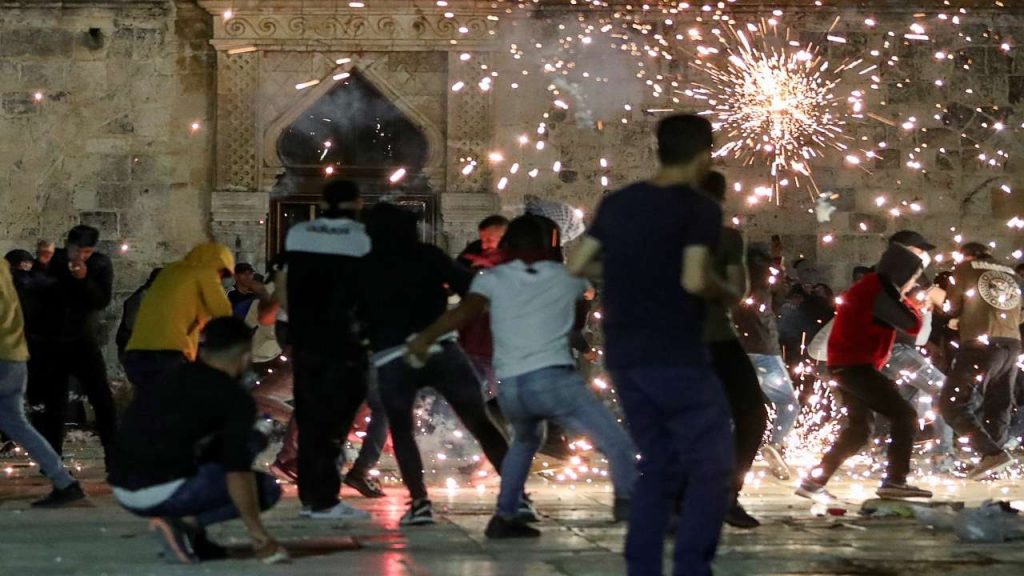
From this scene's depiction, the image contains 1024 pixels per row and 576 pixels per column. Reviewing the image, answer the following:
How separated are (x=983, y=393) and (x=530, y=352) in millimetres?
5937

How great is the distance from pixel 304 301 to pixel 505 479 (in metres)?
1.45

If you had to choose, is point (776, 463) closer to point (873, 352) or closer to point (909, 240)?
point (873, 352)

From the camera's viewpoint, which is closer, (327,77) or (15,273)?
(15,273)

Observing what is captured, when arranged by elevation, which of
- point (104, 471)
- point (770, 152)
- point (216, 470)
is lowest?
point (104, 471)

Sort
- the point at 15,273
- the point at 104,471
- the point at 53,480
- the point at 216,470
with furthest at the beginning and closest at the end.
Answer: the point at 15,273 < the point at 104,471 < the point at 53,480 < the point at 216,470

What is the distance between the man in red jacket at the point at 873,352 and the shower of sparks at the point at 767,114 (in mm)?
7089

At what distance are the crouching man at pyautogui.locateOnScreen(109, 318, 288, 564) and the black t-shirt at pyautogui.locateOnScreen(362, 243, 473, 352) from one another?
159cm

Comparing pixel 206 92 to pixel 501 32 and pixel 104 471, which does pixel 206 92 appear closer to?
pixel 501 32

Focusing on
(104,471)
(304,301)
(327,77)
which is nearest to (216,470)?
(304,301)

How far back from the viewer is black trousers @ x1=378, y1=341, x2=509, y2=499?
894 centimetres

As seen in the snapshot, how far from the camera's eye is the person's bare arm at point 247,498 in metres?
7.23

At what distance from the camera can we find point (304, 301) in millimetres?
9086

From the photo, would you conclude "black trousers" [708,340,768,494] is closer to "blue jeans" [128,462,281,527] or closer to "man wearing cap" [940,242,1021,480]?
"blue jeans" [128,462,281,527]

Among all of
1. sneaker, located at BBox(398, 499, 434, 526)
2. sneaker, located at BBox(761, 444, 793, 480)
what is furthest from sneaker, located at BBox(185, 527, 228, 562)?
sneaker, located at BBox(761, 444, 793, 480)
